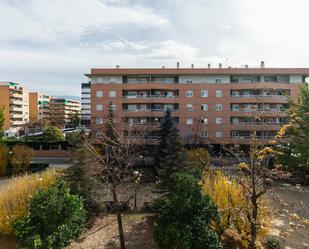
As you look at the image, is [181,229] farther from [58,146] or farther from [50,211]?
[58,146]

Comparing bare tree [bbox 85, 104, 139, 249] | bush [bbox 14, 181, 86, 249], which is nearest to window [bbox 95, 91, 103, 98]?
bare tree [bbox 85, 104, 139, 249]

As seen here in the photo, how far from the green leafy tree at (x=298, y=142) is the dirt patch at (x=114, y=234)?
13.7m

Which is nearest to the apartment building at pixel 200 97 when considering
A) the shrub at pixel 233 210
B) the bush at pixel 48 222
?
the shrub at pixel 233 210

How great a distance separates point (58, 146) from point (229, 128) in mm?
27368

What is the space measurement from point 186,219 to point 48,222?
518 cm

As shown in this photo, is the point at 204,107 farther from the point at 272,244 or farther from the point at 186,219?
the point at 186,219

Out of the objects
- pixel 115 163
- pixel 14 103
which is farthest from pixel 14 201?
pixel 14 103

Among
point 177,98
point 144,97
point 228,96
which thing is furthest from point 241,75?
point 144,97

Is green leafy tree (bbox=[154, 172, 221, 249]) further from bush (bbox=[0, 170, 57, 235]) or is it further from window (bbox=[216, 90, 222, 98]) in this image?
window (bbox=[216, 90, 222, 98])

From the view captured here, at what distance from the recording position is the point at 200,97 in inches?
1373

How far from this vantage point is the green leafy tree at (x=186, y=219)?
7379mm

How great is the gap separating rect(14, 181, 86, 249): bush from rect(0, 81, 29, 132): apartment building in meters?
64.1

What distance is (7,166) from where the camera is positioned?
24.0m

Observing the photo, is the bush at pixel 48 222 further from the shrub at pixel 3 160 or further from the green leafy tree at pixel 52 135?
the green leafy tree at pixel 52 135
